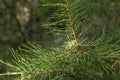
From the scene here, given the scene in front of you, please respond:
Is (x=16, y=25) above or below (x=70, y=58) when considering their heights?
above

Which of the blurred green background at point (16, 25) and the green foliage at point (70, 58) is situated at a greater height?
the blurred green background at point (16, 25)

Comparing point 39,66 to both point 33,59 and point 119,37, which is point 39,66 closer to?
point 33,59

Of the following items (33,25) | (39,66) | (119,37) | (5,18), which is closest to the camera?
(39,66)

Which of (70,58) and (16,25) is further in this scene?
(16,25)

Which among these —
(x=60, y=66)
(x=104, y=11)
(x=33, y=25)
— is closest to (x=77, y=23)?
(x=60, y=66)

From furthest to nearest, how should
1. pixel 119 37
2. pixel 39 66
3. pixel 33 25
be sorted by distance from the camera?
pixel 33 25 → pixel 119 37 → pixel 39 66

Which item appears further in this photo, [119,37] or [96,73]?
[119,37]

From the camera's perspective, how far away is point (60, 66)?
3.92 feet

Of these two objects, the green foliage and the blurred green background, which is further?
the blurred green background

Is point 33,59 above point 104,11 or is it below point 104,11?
below

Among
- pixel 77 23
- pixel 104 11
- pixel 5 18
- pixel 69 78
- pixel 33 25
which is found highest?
pixel 5 18

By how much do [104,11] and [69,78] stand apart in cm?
93

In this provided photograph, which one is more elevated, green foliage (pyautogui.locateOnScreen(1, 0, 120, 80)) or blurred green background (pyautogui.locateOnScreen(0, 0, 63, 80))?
blurred green background (pyautogui.locateOnScreen(0, 0, 63, 80))

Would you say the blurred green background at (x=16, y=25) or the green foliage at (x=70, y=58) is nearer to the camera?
the green foliage at (x=70, y=58)
